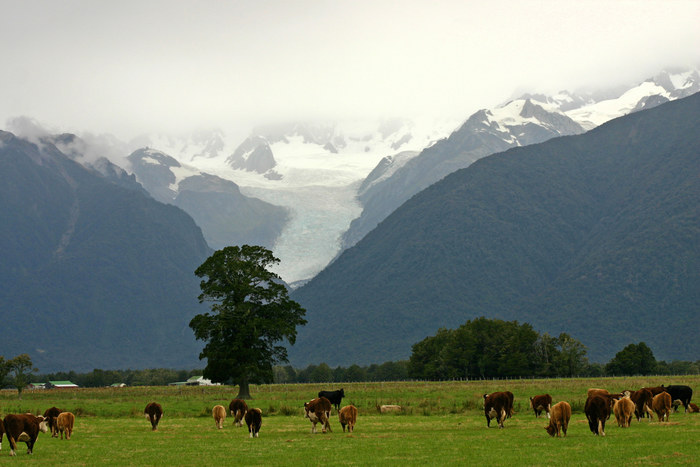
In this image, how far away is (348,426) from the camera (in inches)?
1559

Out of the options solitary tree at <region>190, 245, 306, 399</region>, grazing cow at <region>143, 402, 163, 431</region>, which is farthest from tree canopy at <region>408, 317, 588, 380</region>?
grazing cow at <region>143, 402, 163, 431</region>

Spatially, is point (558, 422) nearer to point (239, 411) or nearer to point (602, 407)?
point (602, 407)

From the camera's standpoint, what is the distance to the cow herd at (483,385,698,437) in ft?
111

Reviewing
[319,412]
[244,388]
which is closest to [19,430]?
[319,412]

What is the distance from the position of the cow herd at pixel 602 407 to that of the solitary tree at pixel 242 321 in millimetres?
38268

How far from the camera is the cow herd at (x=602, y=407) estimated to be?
3375 centimetres

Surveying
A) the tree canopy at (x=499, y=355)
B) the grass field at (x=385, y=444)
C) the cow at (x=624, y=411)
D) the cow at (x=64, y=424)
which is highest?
the tree canopy at (x=499, y=355)

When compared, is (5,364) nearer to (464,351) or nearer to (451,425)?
(464,351)

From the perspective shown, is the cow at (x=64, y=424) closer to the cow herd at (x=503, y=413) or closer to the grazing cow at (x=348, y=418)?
the cow herd at (x=503, y=413)

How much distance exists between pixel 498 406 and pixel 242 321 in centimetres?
4379

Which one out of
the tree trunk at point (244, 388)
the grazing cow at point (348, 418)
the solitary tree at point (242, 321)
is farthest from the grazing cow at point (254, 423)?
the tree trunk at point (244, 388)

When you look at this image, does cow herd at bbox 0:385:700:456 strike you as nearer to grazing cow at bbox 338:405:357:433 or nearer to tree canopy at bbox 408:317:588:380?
grazing cow at bbox 338:405:357:433

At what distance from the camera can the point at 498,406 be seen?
40250 mm

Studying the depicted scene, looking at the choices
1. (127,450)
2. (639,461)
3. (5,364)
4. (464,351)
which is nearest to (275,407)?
(127,450)
